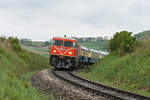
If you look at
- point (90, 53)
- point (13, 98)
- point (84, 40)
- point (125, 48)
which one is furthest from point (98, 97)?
point (84, 40)

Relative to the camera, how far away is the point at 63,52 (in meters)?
22.7

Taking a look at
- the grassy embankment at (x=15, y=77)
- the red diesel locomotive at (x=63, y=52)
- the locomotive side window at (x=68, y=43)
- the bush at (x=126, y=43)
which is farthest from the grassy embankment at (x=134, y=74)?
the locomotive side window at (x=68, y=43)

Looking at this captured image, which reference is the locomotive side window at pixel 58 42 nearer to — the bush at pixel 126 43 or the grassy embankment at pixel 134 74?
the bush at pixel 126 43

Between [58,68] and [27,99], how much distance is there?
714 inches

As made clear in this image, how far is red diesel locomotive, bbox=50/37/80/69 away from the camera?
74.2 ft

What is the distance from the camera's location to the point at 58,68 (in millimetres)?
23297

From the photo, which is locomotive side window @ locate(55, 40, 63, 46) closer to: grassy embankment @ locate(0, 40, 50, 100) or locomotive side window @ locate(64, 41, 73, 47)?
locomotive side window @ locate(64, 41, 73, 47)

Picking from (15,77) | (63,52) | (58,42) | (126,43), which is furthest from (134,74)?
(58,42)

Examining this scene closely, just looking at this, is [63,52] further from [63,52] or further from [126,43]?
[126,43]

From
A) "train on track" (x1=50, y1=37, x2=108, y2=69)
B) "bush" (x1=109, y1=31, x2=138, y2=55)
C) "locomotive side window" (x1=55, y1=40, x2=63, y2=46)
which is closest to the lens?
"bush" (x1=109, y1=31, x2=138, y2=55)

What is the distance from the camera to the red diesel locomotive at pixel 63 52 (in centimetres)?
2262

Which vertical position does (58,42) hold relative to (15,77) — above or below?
above

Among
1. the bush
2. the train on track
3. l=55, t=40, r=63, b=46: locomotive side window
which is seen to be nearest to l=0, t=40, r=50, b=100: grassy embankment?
the train on track

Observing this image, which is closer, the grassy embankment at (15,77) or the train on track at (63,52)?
the grassy embankment at (15,77)
